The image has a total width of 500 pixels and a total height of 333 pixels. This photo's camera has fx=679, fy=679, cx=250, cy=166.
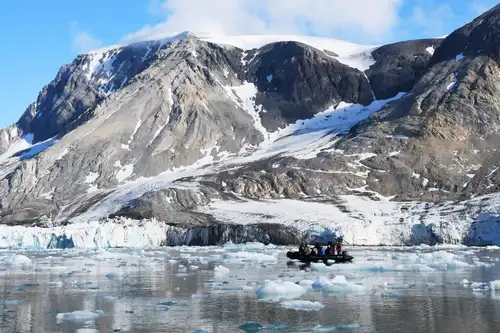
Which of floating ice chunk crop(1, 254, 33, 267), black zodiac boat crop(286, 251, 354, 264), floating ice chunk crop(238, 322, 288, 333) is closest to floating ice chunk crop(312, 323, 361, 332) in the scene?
floating ice chunk crop(238, 322, 288, 333)

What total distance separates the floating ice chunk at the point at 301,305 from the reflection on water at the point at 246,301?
4cm

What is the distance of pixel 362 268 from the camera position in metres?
49.2

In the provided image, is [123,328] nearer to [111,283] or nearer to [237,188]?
[111,283]

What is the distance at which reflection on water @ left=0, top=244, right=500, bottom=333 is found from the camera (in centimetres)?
2512

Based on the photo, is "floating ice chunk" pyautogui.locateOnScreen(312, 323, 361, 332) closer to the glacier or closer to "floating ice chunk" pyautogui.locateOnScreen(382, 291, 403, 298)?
"floating ice chunk" pyautogui.locateOnScreen(382, 291, 403, 298)

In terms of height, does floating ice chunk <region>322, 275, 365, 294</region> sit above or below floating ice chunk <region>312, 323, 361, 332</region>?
above

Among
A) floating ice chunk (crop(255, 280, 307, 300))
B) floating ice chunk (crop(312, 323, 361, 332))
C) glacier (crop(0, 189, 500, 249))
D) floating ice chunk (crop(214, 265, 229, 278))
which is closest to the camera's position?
floating ice chunk (crop(312, 323, 361, 332))

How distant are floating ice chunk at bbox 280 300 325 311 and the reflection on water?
44 millimetres

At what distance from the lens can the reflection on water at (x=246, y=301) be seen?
82.4 ft

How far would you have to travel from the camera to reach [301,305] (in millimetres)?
29234

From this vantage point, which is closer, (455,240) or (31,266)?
(31,266)

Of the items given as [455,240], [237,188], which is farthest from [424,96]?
[455,240]

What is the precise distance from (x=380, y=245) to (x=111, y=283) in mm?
65367

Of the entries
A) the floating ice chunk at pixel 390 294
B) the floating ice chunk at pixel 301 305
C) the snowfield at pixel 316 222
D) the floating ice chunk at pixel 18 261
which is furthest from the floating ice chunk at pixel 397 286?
the snowfield at pixel 316 222
